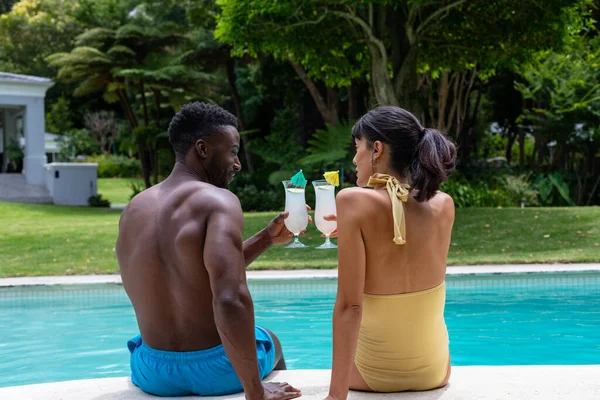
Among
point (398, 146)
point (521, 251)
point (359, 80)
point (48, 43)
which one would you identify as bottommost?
point (521, 251)

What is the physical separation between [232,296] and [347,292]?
16.8 inches

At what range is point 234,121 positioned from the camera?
3.20 meters

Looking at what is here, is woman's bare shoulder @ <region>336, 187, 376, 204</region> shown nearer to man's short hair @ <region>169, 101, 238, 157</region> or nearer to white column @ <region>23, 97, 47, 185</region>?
man's short hair @ <region>169, 101, 238, 157</region>

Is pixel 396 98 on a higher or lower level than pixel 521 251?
higher

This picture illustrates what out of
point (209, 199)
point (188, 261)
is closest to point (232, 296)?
point (188, 261)

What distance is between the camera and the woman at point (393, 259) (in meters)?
2.87

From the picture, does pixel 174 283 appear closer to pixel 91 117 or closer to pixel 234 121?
pixel 234 121

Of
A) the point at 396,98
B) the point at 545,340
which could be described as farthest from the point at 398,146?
the point at 396,98

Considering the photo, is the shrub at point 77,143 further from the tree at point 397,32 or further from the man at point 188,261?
the man at point 188,261

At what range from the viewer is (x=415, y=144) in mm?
2975

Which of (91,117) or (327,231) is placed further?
(91,117)

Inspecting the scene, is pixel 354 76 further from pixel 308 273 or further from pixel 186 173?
pixel 186 173

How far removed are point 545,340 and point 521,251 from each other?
5.61m

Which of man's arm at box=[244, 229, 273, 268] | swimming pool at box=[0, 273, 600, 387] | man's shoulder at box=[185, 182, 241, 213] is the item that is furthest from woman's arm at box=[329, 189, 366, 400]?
swimming pool at box=[0, 273, 600, 387]
